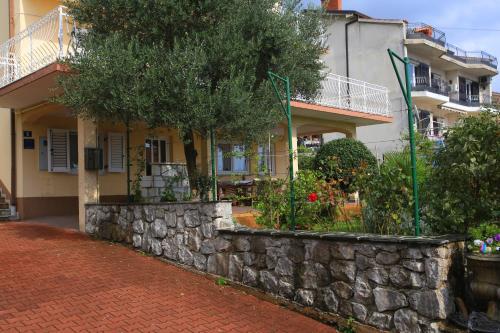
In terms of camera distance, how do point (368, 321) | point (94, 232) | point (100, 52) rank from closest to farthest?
point (368, 321), point (100, 52), point (94, 232)

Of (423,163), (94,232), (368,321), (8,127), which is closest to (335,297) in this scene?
(368,321)

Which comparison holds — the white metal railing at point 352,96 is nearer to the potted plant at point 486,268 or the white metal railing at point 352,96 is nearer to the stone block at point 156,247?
the stone block at point 156,247

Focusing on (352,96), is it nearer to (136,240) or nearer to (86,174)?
(86,174)

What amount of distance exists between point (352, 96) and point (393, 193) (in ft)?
33.2

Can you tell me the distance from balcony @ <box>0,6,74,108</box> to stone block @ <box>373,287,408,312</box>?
268 inches

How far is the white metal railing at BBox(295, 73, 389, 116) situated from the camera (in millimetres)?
14977

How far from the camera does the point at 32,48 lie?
36.6ft

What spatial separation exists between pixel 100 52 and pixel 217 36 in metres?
1.88

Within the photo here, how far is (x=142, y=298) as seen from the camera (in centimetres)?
600

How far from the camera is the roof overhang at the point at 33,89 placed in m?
9.03

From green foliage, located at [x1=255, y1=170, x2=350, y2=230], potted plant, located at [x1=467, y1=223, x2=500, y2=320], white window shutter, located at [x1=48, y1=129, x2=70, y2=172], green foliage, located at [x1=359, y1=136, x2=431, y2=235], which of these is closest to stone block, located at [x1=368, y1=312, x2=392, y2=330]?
potted plant, located at [x1=467, y1=223, x2=500, y2=320]

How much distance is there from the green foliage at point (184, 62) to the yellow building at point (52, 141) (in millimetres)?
1988

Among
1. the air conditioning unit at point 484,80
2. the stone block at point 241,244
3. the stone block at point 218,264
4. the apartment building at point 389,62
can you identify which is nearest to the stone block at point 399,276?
the stone block at point 241,244

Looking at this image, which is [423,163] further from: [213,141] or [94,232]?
[94,232]
